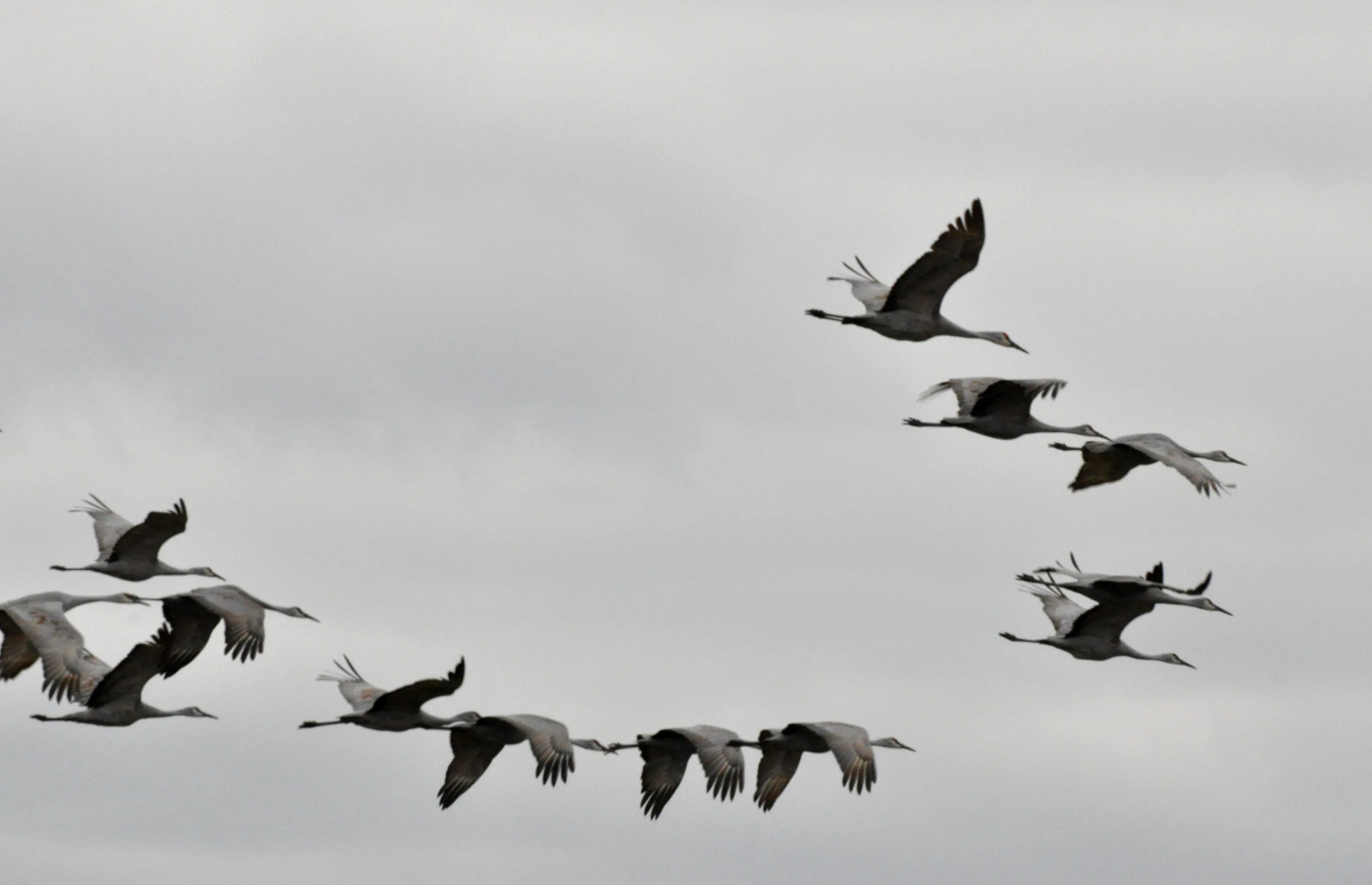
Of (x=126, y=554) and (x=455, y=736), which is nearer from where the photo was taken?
(x=455, y=736)

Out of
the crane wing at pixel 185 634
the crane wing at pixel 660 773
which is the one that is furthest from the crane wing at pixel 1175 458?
the crane wing at pixel 185 634

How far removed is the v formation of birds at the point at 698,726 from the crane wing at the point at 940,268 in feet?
0.09

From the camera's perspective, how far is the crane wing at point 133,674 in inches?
1662

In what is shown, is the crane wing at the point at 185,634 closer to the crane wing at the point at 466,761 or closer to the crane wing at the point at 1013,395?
the crane wing at the point at 466,761

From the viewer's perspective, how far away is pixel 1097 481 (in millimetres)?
43406

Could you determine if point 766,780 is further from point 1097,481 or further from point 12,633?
point 12,633

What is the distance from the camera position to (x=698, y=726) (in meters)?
42.2

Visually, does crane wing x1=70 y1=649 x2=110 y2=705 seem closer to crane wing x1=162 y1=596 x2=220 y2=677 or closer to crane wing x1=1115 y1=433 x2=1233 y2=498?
crane wing x1=162 y1=596 x2=220 y2=677

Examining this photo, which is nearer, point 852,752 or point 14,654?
point 852,752

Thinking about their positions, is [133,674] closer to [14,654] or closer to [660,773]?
[14,654]

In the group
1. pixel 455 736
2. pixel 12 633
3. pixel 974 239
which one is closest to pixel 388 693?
pixel 455 736

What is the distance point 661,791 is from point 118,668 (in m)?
8.53

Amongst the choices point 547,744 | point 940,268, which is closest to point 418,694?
point 547,744

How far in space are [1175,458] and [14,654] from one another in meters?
18.5
